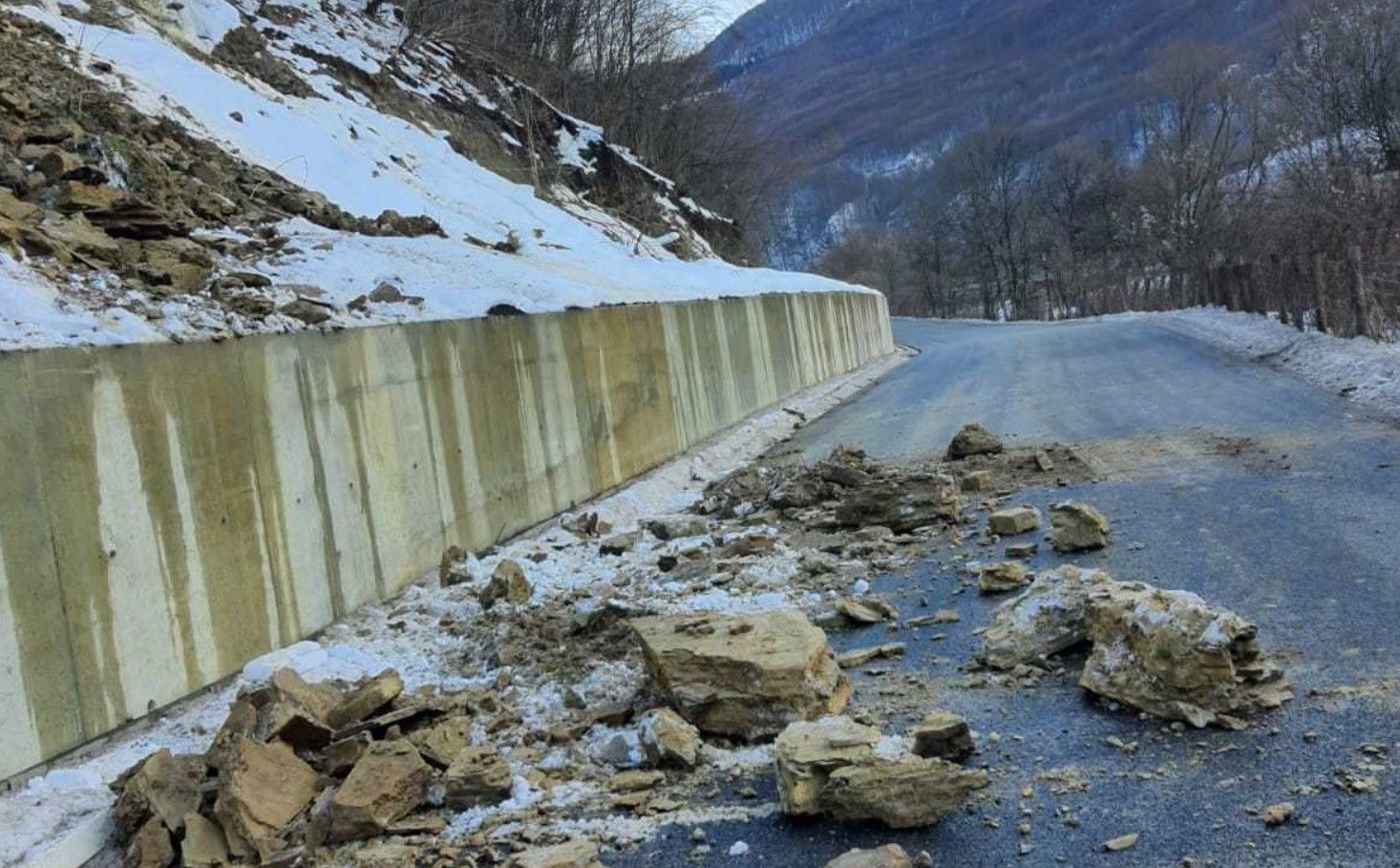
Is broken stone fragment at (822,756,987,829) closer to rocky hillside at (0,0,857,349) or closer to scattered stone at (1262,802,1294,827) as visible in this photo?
scattered stone at (1262,802,1294,827)

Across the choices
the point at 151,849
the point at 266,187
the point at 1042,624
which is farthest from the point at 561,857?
the point at 266,187

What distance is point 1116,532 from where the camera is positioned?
6.48 metres

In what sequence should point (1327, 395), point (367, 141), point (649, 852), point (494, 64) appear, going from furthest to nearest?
point (494, 64) < point (367, 141) < point (1327, 395) < point (649, 852)

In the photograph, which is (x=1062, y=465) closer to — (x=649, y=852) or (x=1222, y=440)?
(x=1222, y=440)

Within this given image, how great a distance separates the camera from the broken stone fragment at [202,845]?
3.38 m

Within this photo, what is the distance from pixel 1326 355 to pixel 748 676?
13.4m

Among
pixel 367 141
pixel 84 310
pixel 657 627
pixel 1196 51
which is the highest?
pixel 1196 51

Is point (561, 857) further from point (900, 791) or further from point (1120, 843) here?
point (1120, 843)

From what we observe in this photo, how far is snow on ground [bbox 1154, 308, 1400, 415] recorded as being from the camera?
423 inches

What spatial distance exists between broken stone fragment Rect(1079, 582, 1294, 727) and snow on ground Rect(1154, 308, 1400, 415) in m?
7.25

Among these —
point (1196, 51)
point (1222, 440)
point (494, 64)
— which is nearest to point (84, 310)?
point (1222, 440)

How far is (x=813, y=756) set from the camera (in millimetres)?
3484

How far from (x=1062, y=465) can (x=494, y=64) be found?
18.5 metres

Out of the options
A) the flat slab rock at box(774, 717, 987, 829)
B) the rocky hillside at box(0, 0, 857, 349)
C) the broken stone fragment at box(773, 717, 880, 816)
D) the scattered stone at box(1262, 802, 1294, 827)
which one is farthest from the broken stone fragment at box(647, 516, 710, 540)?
the scattered stone at box(1262, 802, 1294, 827)
